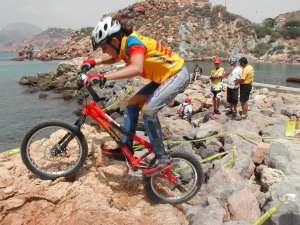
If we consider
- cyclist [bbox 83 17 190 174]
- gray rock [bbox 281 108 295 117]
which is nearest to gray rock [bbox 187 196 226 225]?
cyclist [bbox 83 17 190 174]

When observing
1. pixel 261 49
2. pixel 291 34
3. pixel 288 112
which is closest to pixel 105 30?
pixel 288 112


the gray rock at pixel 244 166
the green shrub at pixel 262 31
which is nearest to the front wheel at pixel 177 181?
the gray rock at pixel 244 166

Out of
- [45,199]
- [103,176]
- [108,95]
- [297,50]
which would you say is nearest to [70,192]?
[45,199]

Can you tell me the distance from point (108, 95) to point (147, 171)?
63.2 ft

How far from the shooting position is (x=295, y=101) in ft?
56.9

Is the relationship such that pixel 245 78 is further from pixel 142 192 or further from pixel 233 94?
pixel 142 192

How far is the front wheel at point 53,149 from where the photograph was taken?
16.7 feet

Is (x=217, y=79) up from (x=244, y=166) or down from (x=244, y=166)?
up

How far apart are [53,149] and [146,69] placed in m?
2.00

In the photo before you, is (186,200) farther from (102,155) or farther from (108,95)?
(108,95)

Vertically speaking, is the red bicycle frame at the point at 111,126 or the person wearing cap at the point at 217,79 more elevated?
the red bicycle frame at the point at 111,126

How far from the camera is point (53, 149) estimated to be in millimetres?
5266

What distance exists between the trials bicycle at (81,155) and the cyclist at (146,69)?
8.8 inches

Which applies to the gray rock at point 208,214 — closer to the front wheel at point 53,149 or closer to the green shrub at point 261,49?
the front wheel at point 53,149
